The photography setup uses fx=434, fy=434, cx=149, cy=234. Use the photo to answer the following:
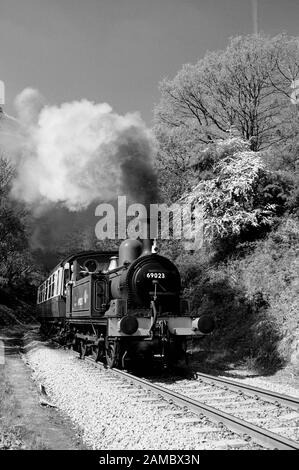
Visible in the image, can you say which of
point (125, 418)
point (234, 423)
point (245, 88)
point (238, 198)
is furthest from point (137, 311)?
point (245, 88)

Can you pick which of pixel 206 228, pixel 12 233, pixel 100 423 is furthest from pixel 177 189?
pixel 100 423

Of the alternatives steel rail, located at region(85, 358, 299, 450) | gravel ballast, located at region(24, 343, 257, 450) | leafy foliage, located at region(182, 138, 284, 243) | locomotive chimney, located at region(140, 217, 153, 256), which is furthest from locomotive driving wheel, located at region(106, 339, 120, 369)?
leafy foliage, located at region(182, 138, 284, 243)

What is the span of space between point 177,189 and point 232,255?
6741 mm

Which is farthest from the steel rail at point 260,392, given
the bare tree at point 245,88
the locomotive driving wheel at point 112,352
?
the bare tree at point 245,88

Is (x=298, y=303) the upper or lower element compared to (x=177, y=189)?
lower

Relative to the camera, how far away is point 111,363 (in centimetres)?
1030

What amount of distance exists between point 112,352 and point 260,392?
3798 mm

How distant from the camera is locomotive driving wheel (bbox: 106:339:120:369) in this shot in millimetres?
9969

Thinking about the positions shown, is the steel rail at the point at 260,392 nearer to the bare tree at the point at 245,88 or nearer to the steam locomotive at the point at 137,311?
the steam locomotive at the point at 137,311

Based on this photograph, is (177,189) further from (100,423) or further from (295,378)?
(100,423)

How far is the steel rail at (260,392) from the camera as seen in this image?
270 inches

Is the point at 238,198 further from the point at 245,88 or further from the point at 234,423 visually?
the point at 234,423

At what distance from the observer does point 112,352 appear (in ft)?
33.4

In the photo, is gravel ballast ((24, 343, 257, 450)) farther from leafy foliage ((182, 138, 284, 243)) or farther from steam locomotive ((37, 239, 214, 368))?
leafy foliage ((182, 138, 284, 243))
